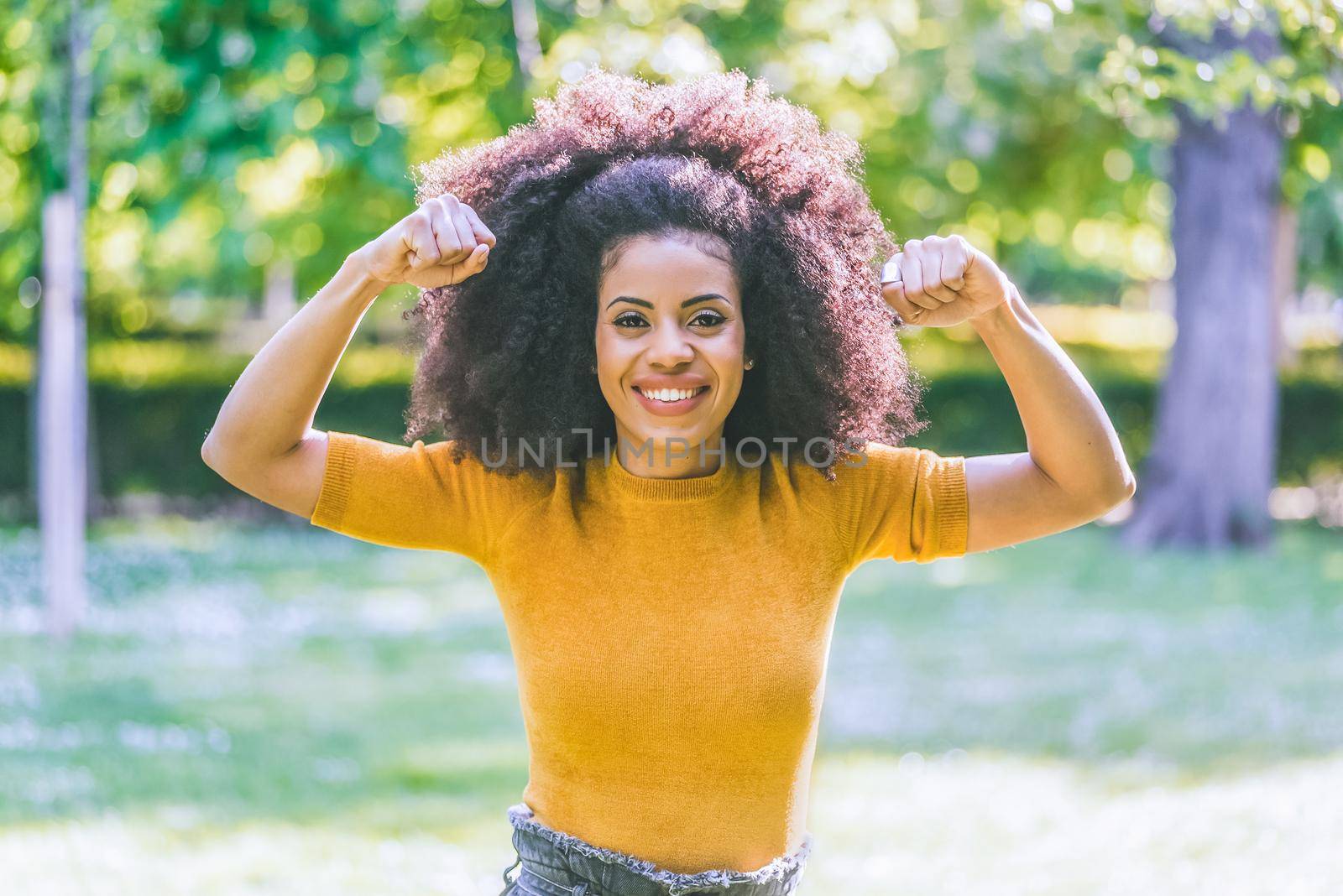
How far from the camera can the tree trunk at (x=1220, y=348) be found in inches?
442

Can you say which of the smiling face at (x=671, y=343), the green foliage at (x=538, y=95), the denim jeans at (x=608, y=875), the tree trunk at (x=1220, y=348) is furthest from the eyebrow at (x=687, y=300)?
the tree trunk at (x=1220, y=348)

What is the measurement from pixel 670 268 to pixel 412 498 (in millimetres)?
497

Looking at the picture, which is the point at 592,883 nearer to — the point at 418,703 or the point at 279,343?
the point at 279,343

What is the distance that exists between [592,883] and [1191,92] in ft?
7.19

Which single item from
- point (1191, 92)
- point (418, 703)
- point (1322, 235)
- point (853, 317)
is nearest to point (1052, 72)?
point (1322, 235)

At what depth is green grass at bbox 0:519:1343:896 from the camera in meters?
4.62

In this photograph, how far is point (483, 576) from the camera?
10250mm

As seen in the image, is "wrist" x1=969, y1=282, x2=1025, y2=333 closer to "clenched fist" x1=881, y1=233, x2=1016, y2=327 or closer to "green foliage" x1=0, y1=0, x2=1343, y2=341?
"clenched fist" x1=881, y1=233, x2=1016, y2=327

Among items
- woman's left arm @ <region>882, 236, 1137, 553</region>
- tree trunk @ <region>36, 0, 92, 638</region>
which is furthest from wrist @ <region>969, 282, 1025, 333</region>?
tree trunk @ <region>36, 0, 92, 638</region>

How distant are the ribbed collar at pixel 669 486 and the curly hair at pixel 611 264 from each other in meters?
0.10

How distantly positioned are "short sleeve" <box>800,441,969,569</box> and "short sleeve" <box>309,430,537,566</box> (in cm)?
→ 47

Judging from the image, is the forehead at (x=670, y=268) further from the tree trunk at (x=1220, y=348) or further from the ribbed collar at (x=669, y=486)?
the tree trunk at (x=1220, y=348)

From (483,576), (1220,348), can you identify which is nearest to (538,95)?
(483,576)

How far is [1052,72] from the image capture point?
12.2 metres
